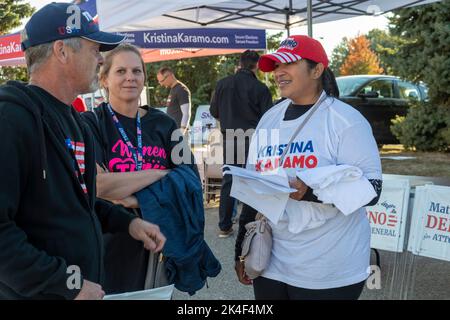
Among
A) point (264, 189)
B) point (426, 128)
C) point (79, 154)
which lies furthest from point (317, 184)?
point (426, 128)

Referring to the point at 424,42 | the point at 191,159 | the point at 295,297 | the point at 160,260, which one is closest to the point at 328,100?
the point at 191,159

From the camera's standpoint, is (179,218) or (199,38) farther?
(199,38)

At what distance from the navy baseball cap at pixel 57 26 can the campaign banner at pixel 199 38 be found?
25.0 feet

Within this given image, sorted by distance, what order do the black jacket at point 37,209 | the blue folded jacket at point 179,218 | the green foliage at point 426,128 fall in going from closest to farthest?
the black jacket at point 37,209 → the blue folded jacket at point 179,218 → the green foliage at point 426,128

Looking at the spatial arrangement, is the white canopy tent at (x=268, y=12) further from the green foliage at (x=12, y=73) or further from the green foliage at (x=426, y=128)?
the green foliage at (x=12, y=73)

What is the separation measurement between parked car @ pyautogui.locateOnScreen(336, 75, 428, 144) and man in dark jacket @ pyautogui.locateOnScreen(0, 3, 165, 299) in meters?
11.3

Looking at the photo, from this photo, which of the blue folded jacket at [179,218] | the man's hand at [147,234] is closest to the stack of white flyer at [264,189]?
the blue folded jacket at [179,218]

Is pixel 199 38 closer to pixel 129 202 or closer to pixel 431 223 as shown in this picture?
pixel 431 223

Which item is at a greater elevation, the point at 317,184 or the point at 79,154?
the point at 79,154

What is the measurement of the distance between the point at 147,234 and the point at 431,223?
8.08 feet

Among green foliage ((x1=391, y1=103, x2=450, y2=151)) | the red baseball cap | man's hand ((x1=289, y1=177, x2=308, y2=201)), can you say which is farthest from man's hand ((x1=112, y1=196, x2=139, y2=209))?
green foliage ((x1=391, y1=103, x2=450, y2=151))

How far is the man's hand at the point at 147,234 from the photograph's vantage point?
6.52 feet

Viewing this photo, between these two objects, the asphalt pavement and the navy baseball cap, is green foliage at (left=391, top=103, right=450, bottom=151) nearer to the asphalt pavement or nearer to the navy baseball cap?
the asphalt pavement

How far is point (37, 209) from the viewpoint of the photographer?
4.65 feet
